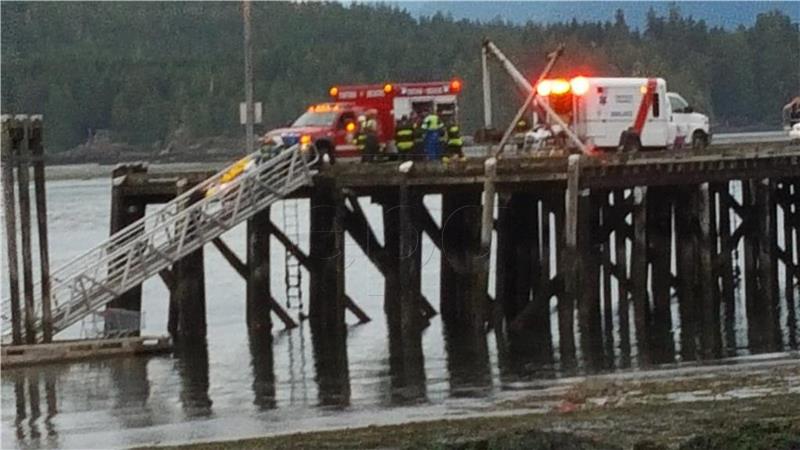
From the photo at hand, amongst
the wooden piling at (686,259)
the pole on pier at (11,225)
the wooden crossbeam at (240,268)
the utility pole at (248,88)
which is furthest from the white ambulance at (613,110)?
the pole on pier at (11,225)

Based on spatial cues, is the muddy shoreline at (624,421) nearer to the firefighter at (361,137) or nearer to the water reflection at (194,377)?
the water reflection at (194,377)

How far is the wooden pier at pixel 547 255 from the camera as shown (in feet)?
113

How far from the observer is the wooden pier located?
113 feet

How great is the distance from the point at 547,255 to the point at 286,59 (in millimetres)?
84078

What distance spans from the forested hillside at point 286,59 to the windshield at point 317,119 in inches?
1897

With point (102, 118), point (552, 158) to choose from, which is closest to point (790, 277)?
point (552, 158)

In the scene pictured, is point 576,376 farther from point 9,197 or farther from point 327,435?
point 327,435

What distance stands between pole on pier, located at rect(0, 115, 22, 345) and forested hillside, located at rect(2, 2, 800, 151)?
58587 mm

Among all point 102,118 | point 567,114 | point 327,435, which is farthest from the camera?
point 102,118

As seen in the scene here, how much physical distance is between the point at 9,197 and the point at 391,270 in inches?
374

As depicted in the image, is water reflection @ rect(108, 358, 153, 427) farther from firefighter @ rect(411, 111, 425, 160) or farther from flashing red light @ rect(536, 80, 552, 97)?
flashing red light @ rect(536, 80, 552, 97)

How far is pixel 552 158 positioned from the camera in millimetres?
35844

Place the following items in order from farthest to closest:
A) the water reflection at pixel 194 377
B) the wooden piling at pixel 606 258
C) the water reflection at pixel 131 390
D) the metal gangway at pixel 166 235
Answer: the wooden piling at pixel 606 258 < the metal gangway at pixel 166 235 < the water reflection at pixel 194 377 < the water reflection at pixel 131 390

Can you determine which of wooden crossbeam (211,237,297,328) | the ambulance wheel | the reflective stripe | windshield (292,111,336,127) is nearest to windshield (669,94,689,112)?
the reflective stripe
